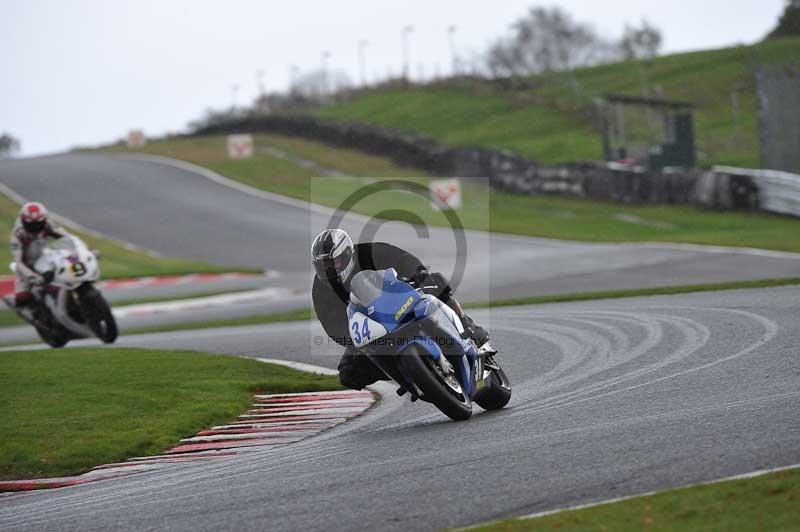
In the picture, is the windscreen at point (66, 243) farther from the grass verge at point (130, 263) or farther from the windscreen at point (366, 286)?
the grass verge at point (130, 263)

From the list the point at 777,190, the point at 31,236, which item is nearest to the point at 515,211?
the point at 777,190

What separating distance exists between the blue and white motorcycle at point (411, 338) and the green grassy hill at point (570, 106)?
1171 inches

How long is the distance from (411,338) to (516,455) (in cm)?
154

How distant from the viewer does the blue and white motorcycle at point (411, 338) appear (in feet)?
27.5

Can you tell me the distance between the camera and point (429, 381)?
8.37 m

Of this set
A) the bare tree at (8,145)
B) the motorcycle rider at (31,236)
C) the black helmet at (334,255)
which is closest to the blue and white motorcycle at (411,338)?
the black helmet at (334,255)

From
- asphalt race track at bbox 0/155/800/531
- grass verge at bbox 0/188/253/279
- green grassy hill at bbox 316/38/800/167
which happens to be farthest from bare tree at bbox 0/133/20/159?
asphalt race track at bbox 0/155/800/531

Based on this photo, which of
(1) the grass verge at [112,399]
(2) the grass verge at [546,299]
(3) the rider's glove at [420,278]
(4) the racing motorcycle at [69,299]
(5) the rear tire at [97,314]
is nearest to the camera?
(3) the rider's glove at [420,278]

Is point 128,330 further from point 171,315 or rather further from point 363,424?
point 363,424

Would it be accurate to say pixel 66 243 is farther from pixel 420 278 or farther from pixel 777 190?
pixel 777 190

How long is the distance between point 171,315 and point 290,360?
929 cm

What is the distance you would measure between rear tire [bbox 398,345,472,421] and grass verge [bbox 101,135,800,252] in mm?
15338

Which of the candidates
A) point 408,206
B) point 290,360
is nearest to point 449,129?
point 408,206

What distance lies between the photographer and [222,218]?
37500 millimetres
